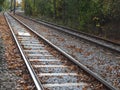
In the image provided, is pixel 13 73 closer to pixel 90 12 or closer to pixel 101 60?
pixel 101 60

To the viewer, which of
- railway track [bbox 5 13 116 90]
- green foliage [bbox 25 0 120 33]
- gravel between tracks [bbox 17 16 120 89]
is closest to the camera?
railway track [bbox 5 13 116 90]

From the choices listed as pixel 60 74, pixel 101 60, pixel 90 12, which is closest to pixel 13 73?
pixel 60 74

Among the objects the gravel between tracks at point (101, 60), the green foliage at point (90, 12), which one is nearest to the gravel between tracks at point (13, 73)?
the gravel between tracks at point (101, 60)

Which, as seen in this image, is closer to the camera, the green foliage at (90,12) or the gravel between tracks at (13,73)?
the gravel between tracks at (13,73)

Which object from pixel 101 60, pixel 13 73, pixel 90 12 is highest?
pixel 90 12

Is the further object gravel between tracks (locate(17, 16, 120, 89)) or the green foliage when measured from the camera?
the green foliage

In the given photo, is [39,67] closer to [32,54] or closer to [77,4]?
[32,54]

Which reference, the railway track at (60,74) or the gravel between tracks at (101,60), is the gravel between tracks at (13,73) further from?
the gravel between tracks at (101,60)

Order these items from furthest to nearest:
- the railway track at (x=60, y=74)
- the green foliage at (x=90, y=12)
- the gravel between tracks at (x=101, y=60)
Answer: the green foliage at (x=90, y=12), the gravel between tracks at (x=101, y=60), the railway track at (x=60, y=74)

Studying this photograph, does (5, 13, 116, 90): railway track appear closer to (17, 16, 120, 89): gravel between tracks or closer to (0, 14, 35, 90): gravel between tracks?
(0, 14, 35, 90): gravel between tracks

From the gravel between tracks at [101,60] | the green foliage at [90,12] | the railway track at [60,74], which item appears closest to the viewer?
the railway track at [60,74]

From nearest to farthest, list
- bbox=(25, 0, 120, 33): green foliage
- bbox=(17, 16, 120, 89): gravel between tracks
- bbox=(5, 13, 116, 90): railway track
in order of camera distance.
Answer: bbox=(5, 13, 116, 90): railway track → bbox=(17, 16, 120, 89): gravel between tracks → bbox=(25, 0, 120, 33): green foliage

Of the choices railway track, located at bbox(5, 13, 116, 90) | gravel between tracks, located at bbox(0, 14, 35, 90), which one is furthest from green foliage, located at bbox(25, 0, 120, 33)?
gravel between tracks, located at bbox(0, 14, 35, 90)

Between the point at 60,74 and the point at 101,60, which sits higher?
the point at 60,74
